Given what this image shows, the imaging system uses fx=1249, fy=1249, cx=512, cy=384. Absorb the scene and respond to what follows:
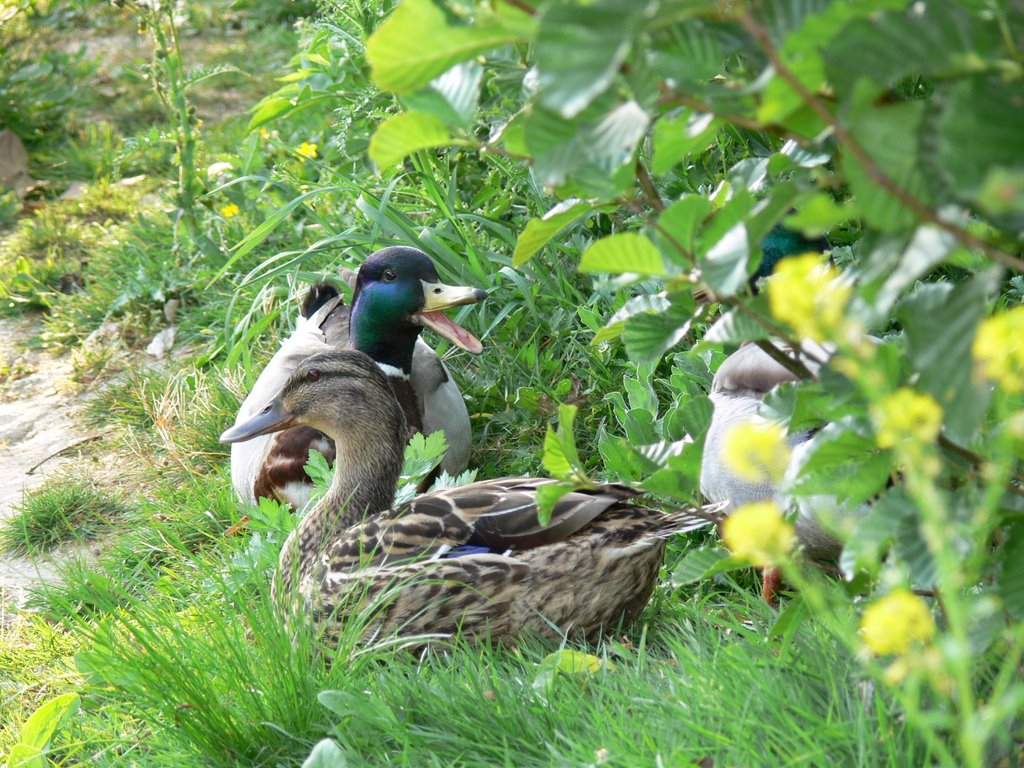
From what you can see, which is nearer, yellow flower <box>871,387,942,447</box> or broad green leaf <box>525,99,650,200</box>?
yellow flower <box>871,387,942,447</box>

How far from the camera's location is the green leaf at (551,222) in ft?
5.72

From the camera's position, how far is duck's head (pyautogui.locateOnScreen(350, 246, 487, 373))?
3861mm

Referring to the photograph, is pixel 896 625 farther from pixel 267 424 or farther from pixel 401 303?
pixel 401 303

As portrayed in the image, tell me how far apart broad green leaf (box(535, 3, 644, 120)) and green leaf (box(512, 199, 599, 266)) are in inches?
25.6

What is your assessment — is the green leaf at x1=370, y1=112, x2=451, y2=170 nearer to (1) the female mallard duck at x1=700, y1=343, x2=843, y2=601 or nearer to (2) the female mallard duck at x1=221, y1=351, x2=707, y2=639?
(2) the female mallard duck at x1=221, y1=351, x2=707, y2=639

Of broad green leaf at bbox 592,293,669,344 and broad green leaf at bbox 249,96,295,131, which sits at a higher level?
broad green leaf at bbox 592,293,669,344

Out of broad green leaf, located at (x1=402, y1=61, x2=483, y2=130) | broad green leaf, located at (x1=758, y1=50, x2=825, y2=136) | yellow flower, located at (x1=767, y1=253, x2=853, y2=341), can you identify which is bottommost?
yellow flower, located at (x1=767, y1=253, x2=853, y2=341)

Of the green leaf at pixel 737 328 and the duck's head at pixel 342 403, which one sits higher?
the green leaf at pixel 737 328

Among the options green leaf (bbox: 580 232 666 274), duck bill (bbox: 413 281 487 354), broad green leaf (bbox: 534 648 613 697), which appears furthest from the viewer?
duck bill (bbox: 413 281 487 354)

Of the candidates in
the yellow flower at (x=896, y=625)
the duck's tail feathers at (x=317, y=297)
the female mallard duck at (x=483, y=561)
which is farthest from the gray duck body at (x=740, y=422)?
the yellow flower at (x=896, y=625)

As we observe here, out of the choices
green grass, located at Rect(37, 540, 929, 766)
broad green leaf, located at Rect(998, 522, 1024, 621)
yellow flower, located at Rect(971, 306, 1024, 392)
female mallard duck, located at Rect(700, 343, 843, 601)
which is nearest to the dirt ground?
green grass, located at Rect(37, 540, 929, 766)

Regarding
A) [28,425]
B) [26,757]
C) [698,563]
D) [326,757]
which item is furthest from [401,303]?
[698,563]

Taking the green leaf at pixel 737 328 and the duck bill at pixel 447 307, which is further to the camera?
the duck bill at pixel 447 307

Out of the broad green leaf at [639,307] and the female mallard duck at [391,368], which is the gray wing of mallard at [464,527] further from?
the broad green leaf at [639,307]
